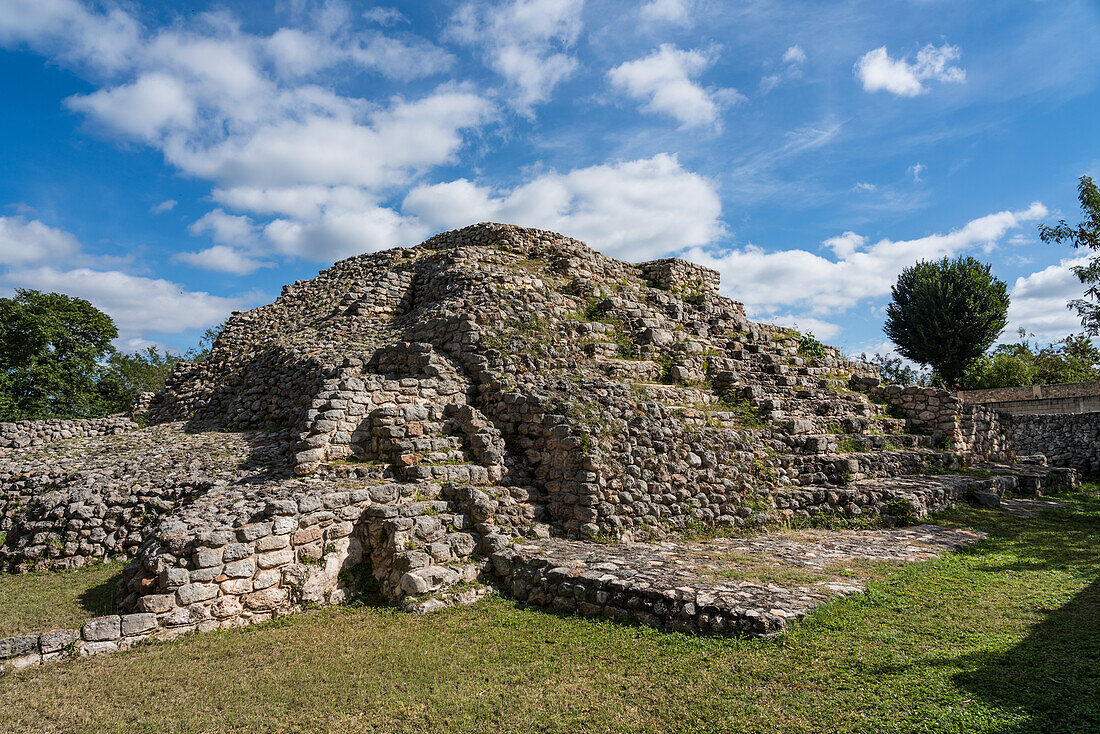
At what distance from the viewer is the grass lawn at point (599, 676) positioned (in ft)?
15.0

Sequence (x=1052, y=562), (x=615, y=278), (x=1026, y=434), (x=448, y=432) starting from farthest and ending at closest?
(x=1026, y=434)
(x=615, y=278)
(x=448, y=432)
(x=1052, y=562)

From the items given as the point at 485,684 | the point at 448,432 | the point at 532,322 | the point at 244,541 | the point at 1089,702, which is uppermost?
the point at 532,322

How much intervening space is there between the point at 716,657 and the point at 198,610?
611cm

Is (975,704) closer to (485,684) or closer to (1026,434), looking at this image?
(485,684)

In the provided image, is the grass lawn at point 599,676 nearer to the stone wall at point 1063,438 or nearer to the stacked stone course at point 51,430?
the stacked stone course at point 51,430

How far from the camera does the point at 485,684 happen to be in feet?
17.9

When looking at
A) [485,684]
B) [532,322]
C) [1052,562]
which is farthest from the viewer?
[532,322]

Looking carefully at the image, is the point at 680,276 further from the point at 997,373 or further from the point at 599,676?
the point at 997,373

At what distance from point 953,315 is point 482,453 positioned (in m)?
34.5

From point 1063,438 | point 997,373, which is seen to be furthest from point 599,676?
point 997,373

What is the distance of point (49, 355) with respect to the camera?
87.9 feet

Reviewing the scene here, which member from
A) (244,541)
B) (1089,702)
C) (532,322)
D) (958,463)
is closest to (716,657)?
(1089,702)

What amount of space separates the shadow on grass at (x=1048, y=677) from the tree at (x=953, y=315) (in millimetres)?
32782

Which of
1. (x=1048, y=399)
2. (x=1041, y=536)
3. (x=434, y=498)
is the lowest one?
(x=1041, y=536)
